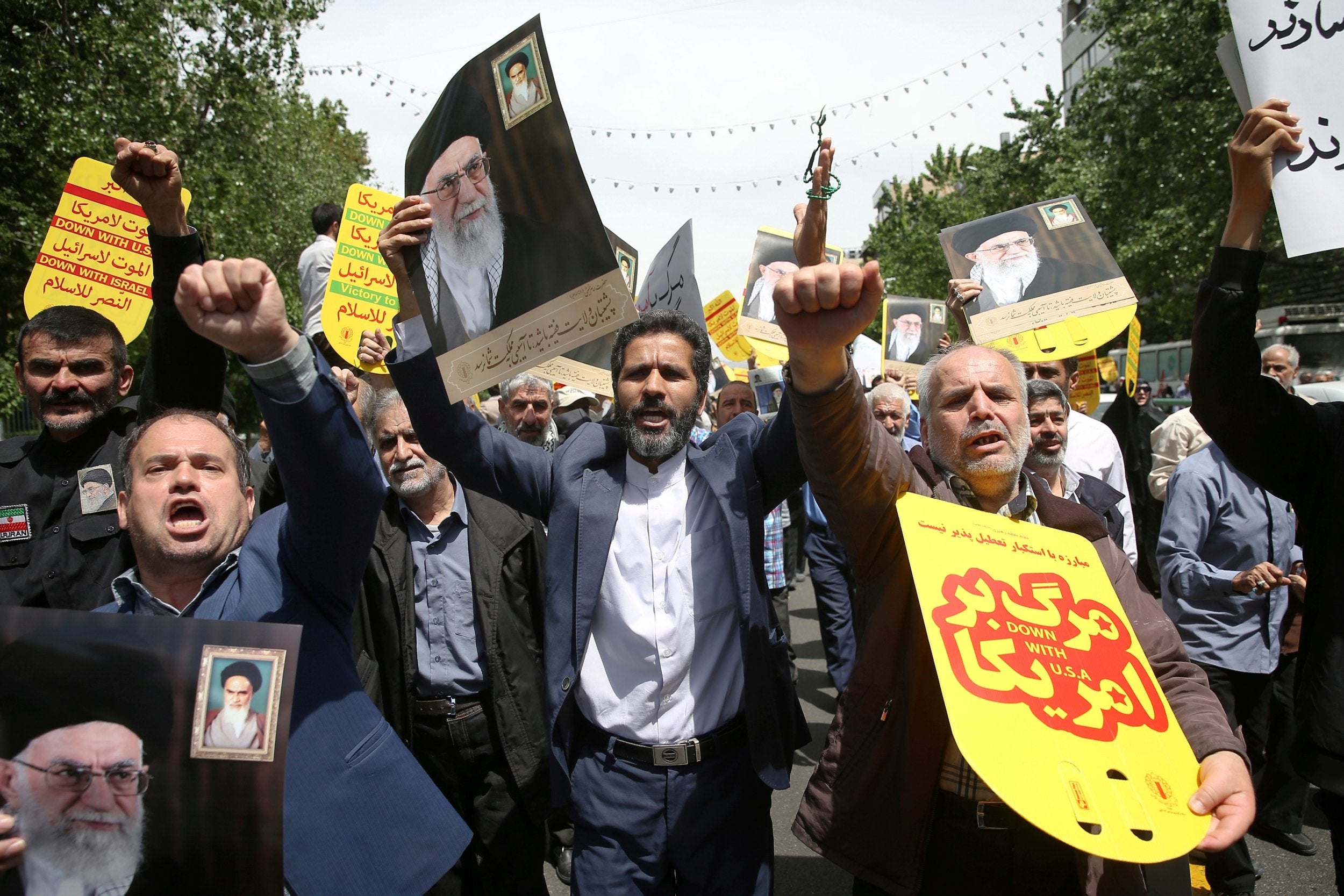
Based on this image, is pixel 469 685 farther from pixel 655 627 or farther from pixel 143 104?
pixel 143 104

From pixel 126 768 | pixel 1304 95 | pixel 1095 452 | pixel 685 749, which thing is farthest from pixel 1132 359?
pixel 126 768

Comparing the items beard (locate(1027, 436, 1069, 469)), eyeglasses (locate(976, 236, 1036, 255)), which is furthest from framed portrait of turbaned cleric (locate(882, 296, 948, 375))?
beard (locate(1027, 436, 1069, 469))

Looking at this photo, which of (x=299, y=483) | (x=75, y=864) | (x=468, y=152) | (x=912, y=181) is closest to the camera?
(x=75, y=864)

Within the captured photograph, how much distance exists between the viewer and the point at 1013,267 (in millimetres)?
4418

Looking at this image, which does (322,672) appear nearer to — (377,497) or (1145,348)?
(377,497)

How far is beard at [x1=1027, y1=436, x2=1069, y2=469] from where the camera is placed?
12.9 feet

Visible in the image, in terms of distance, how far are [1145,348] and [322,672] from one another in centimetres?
3104

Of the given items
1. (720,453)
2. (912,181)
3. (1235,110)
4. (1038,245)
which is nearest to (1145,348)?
(1235,110)

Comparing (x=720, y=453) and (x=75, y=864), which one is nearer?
(x=75, y=864)

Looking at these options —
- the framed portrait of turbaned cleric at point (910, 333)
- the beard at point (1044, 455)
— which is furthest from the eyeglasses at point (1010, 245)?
the framed portrait of turbaned cleric at point (910, 333)

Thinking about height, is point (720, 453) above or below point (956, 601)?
above

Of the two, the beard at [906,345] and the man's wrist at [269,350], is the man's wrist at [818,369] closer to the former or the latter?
the man's wrist at [269,350]

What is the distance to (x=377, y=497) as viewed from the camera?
1.95 meters

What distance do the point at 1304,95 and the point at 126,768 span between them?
3.08 metres
